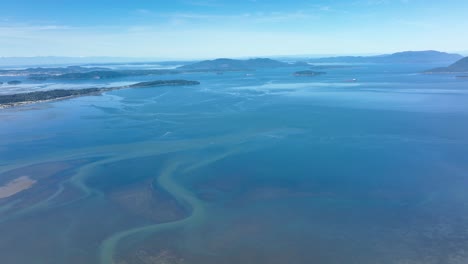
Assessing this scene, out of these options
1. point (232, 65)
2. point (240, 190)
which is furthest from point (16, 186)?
point (232, 65)

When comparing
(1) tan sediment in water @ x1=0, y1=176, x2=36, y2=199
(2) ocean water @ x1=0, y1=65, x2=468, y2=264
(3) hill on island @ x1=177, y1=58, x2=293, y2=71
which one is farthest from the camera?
(3) hill on island @ x1=177, y1=58, x2=293, y2=71

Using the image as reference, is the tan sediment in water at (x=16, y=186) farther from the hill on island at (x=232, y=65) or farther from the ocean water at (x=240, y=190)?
the hill on island at (x=232, y=65)

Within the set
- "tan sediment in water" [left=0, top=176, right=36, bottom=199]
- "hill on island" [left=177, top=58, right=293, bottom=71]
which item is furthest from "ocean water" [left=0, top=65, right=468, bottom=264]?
"hill on island" [left=177, top=58, right=293, bottom=71]

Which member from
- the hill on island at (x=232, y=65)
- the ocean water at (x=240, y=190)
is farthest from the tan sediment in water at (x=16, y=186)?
the hill on island at (x=232, y=65)

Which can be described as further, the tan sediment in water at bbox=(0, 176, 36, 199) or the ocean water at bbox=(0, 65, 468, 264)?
the tan sediment in water at bbox=(0, 176, 36, 199)

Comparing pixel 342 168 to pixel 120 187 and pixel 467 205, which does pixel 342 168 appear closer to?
pixel 467 205

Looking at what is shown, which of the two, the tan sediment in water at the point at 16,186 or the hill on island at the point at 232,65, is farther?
the hill on island at the point at 232,65

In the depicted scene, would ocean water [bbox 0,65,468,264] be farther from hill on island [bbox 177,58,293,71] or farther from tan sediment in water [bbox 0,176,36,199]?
hill on island [bbox 177,58,293,71]
